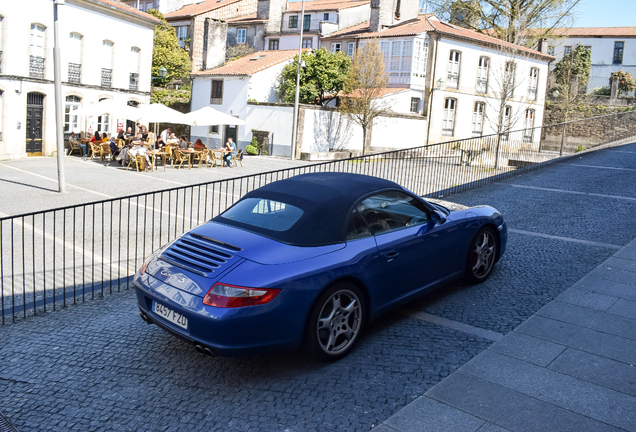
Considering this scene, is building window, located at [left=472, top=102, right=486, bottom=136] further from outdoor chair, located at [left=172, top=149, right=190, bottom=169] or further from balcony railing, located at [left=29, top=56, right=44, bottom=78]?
balcony railing, located at [left=29, top=56, right=44, bottom=78]

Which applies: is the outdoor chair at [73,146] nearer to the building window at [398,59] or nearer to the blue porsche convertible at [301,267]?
the building window at [398,59]

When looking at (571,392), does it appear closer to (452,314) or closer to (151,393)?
(452,314)

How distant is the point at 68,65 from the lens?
3130 centimetres

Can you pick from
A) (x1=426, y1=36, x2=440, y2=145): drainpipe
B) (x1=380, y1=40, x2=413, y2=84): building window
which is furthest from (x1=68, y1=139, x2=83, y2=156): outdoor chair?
(x1=426, y1=36, x2=440, y2=145): drainpipe

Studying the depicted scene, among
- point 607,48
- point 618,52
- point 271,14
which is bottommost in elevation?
point 618,52

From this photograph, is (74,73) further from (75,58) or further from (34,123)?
(34,123)

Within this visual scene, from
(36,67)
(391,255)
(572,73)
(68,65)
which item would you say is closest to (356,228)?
(391,255)

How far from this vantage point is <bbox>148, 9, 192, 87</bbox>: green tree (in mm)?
48344

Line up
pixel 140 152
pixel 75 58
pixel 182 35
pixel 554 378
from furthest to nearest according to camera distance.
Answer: pixel 182 35, pixel 75 58, pixel 140 152, pixel 554 378

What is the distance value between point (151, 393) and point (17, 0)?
28.8m

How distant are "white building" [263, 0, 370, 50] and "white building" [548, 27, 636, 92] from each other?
72.6 ft

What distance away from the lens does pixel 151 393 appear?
468 cm

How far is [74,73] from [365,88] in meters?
16.2

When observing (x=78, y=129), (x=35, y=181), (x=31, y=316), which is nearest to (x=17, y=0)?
(x=78, y=129)
